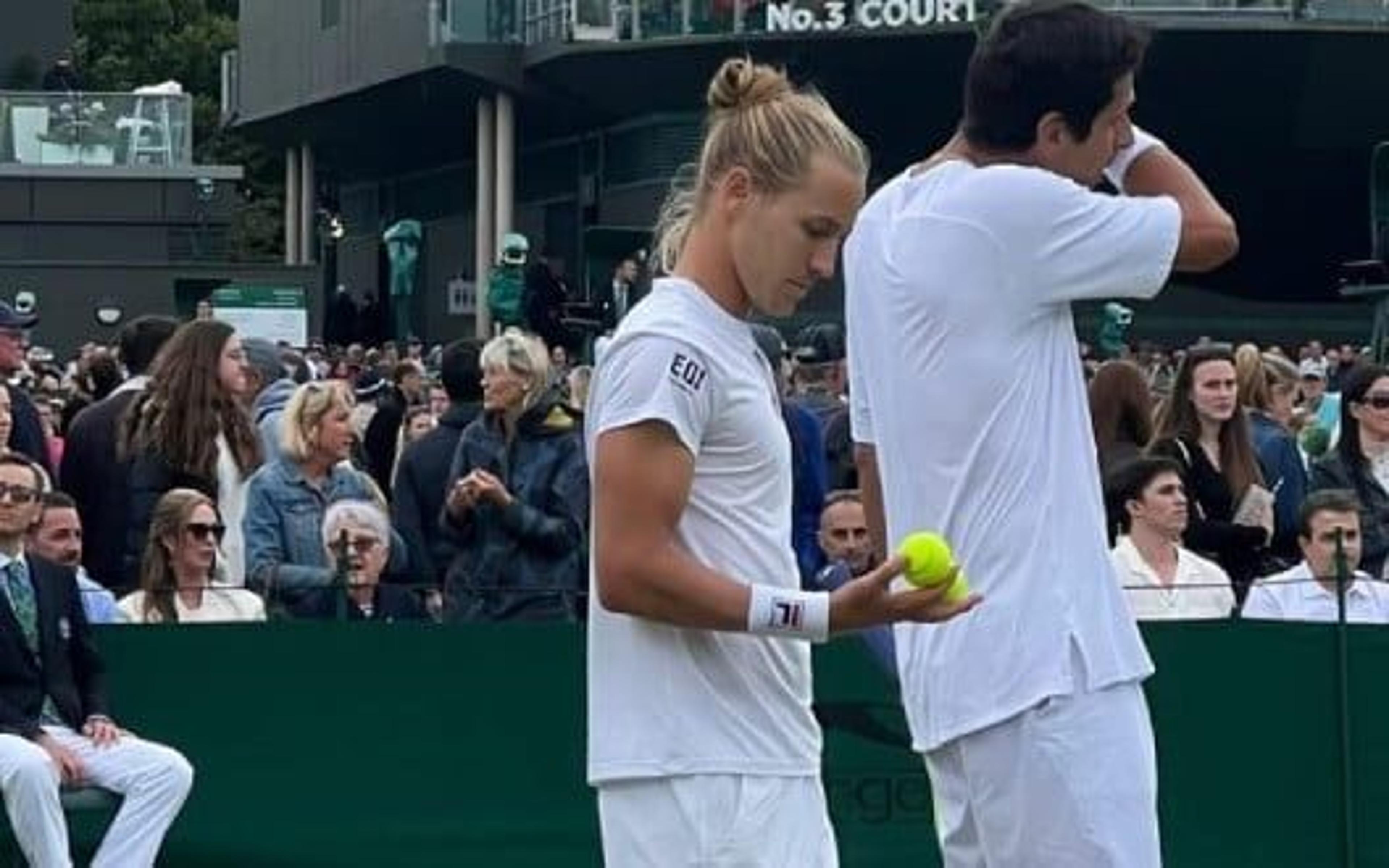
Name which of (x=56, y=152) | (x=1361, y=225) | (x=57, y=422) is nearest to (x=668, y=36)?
(x=56, y=152)

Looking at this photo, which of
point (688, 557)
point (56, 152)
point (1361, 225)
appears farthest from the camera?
point (1361, 225)

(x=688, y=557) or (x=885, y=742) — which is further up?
(x=688, y=557)

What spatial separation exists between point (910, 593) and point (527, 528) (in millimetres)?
6522

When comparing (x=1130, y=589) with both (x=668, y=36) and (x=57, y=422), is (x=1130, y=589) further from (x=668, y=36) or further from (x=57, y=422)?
(x=668, y=36)

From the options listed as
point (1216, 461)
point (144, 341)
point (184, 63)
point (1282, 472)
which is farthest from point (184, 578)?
point (184, 63)

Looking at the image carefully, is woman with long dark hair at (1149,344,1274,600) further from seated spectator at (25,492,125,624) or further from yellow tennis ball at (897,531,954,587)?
yellow tennis ball at (897,531,954,587)

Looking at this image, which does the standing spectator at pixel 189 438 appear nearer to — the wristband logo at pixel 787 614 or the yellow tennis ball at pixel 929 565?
the wristband logo at pixel 787 614

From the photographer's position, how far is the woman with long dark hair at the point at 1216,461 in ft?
37.6

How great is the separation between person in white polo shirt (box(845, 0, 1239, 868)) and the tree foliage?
6747 centimetres

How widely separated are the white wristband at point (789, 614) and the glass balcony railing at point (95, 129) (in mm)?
35709


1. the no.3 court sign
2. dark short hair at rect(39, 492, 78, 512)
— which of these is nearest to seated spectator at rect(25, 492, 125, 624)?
dark short hair at rect(39, 492, 78, 512)

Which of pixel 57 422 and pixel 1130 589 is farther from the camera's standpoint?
pixel 57 422

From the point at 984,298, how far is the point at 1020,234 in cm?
11

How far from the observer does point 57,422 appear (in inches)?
643
